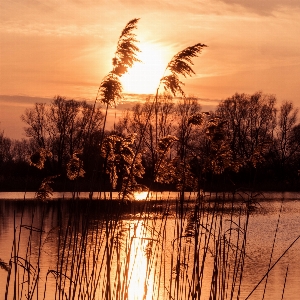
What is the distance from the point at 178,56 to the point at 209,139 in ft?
2.62

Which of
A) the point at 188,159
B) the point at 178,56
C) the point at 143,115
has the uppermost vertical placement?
the point at 178,56

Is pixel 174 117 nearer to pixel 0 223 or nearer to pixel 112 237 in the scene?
pixel 112 237

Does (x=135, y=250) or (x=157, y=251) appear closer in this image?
(x=135, y=250)

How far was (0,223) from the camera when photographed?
2470 cm

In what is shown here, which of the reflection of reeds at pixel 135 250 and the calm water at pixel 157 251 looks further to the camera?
the calm water at pixel 157 251

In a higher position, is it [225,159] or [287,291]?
[225,159]

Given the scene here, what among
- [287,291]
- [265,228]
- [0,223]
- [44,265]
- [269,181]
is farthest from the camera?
[269,181]

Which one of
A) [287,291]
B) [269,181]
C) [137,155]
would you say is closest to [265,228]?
[287,291]

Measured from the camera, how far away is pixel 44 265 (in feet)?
50.0

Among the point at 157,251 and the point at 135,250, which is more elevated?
the point at 135,250

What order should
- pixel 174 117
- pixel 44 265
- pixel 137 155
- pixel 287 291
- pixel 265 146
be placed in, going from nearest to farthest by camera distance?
pixel 137 155, pixel 265 146, pixel 174 117, pixel 287 291, pixel 44 265

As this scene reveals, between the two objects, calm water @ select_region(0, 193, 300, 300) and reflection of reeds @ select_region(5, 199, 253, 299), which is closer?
reflection of reeds @ select_region(5, 199, 253, 299)

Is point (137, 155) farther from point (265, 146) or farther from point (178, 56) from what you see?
point (265, 146)

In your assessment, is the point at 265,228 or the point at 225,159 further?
the point at 265,228
